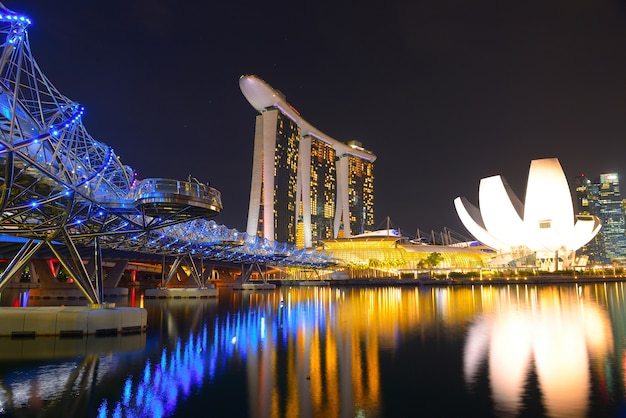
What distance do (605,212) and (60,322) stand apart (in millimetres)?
201436

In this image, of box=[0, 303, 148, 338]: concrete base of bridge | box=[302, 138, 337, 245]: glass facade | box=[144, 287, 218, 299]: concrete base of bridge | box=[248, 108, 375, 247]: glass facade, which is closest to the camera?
box=[0, 303, 148, 338]: concrete base of bridge

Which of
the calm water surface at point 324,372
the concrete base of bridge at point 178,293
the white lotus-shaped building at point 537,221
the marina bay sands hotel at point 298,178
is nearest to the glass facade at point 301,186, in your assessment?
the marina bay sands hotel at point 298,178

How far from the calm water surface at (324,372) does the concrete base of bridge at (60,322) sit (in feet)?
1.78

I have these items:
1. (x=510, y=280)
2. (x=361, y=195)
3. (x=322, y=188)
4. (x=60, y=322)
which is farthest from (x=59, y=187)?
(x=361, y=195)

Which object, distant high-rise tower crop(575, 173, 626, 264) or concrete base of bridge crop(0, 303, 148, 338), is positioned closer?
concrete base of bridge crop(0, 303, 148, 338)

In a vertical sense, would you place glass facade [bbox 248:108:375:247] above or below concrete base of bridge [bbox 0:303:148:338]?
above

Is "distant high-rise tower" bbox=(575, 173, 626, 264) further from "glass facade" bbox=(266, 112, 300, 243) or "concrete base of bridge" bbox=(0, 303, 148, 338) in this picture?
"concrete base of bridge" bbox=(0, 303, 148, 338)

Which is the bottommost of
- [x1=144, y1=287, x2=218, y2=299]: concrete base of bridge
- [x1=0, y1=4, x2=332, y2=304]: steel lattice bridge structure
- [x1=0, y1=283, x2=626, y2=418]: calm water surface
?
[x1=0, y1=283, x2=626, y2=418]: calm water surface

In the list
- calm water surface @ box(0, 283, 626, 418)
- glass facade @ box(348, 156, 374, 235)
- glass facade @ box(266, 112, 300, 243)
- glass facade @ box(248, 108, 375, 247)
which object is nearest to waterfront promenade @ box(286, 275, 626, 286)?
glass facade @ box(248, 108, 375, 247)

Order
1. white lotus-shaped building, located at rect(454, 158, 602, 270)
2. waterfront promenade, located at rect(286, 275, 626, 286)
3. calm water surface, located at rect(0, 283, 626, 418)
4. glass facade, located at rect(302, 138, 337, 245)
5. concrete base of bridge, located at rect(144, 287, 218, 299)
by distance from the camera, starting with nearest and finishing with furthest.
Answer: calm water surface, located at rect(0, 283, 626, 418), concrete base of bridge, located at rect(144, 287, 218, 299), waterfront promenade, located at rect(286, 275, 626, 286), white lotus-shaped building, located at rect(454, 158, 602, 270), glass facade, located at rect(302, 138, 337, 245)

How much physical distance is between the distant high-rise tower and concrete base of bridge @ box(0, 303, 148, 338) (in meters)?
188

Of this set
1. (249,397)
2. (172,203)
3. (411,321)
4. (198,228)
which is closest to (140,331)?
(172,203)

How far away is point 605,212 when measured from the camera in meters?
177

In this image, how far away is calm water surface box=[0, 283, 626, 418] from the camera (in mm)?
7793
